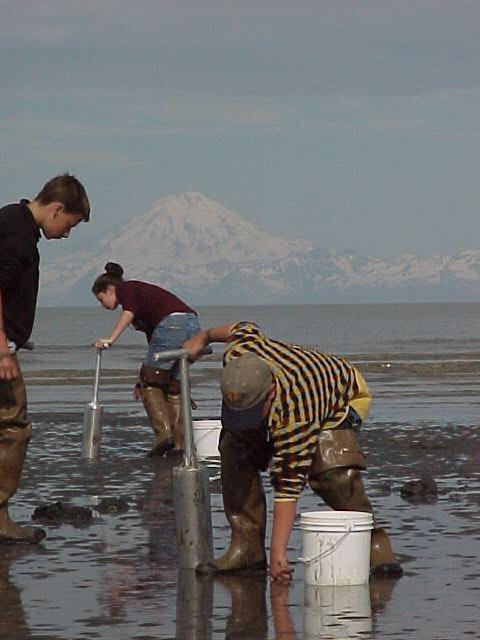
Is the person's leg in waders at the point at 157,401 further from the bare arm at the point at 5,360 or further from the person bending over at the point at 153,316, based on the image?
the bare arm at the point at 5,360

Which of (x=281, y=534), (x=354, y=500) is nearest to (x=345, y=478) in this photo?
(x=354, y=500)

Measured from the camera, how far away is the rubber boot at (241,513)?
7.97 meters

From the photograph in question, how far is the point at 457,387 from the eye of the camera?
1060 inches

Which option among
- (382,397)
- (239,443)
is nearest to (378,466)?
(239,443)

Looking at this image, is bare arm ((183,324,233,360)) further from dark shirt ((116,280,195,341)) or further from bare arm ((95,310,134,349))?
dark shirt ((116,280,195,341))

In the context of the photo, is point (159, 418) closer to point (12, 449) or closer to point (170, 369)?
point (170, 369)

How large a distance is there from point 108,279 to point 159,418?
134 cm

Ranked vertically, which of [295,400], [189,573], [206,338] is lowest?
[189,573]

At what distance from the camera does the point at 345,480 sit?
7840 mm

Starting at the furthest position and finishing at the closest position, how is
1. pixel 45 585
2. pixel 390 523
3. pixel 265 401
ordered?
pixel 390 523 < pixel 45 585 < pixel 265 401

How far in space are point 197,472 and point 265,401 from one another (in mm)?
1009

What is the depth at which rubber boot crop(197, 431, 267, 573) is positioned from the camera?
314 inches

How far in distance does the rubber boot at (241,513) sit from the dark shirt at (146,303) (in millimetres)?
5661

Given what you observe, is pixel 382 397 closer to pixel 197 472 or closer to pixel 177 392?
pixel 177 392
